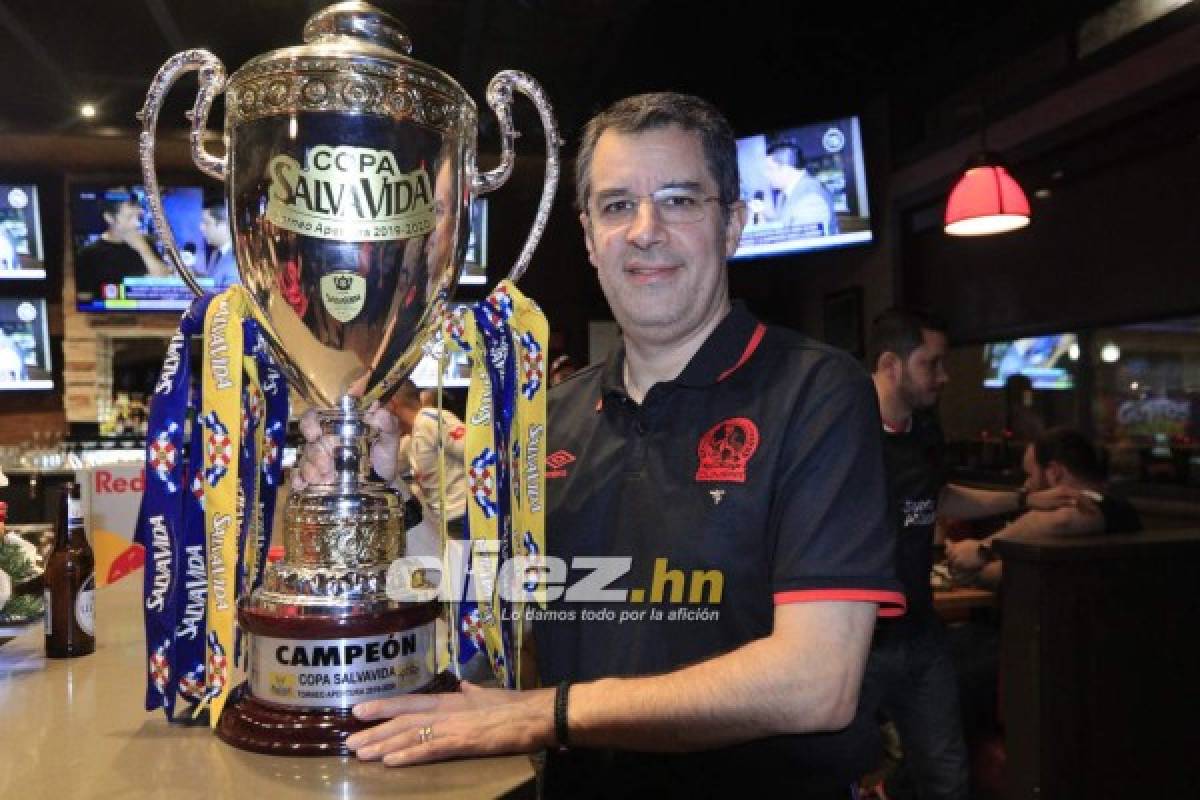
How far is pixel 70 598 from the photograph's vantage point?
1275mm

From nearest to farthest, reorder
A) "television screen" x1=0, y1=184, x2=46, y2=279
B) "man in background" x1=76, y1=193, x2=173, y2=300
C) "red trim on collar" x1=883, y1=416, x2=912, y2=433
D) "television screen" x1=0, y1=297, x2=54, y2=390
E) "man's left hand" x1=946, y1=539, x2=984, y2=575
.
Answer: "red trim on collar" x1=883, y1=416, x2=912, y2=433 → "man's left hand" x1=946, y1=539, x2=984, y2=575 → "man in background" x1=76, y1=193, x2=173, y2=300 → "television screen" x1=0, y1=184, x2=46, y2=279 → "television screen" x1=0, y1=297, x2=54, y2=390

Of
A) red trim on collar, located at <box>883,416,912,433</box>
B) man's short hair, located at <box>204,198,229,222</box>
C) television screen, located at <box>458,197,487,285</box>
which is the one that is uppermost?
man's short hair, located at <box>204,198,229,222</box>

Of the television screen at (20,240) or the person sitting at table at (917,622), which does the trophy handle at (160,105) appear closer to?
the person sitting at table at (917,622)

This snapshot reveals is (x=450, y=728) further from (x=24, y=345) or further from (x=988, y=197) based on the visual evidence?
(x=24, y=345)

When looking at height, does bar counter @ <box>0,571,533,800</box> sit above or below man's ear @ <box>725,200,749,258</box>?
below

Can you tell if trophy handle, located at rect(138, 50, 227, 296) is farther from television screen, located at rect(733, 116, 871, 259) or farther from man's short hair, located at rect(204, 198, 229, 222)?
man's short hair, located at rect(204, 198, 229, 222)

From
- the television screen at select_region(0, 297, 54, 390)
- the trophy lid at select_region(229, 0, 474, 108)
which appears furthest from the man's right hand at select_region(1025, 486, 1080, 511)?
the television screen at select_region(0, 297, 54, 390)

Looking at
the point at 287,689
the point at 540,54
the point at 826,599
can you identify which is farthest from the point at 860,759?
the point at 540,54

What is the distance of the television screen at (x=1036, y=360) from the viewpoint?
4.96 metres

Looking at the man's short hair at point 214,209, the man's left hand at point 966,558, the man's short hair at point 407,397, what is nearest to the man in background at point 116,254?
the man's short hair at point 214,209

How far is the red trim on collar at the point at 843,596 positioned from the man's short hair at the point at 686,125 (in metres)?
0.57

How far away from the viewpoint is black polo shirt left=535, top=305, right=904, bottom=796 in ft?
3.75

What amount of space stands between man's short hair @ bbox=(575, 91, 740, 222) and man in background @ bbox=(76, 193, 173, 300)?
16.9 ft

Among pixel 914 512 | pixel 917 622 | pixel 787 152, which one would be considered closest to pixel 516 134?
pixel 914 512
